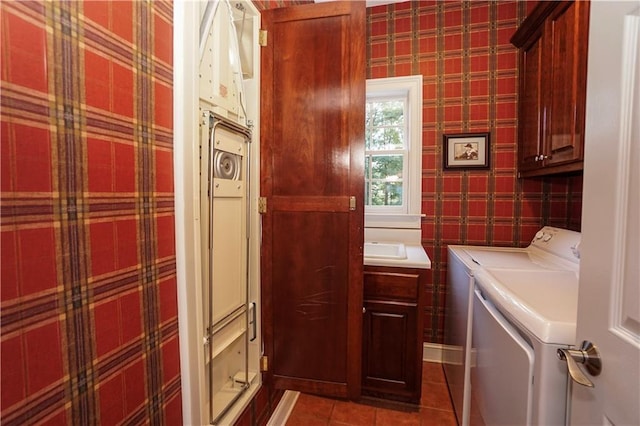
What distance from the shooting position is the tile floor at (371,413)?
5.77 feet

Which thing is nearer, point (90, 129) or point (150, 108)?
point (90, 129)

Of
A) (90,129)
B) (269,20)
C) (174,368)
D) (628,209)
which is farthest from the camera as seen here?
(269,20)

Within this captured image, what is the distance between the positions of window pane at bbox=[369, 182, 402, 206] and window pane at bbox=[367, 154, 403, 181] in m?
0.06

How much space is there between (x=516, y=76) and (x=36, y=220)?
8.98 feet

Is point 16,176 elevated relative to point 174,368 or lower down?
elevated

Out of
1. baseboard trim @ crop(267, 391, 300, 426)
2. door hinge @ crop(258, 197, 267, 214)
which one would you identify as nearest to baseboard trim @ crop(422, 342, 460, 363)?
baseboard trim @ crop(267, 391, 300, 426)

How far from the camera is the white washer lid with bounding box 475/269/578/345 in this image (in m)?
0.78

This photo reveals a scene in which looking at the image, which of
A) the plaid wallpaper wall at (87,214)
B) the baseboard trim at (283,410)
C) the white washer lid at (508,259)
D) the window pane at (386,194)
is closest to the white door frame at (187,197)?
the plaid wallpaper wall at (87,214)

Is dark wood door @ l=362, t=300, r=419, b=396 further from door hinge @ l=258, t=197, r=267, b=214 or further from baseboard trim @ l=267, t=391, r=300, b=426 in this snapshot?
door hinge @ l=258, t=197, r=267, b=214

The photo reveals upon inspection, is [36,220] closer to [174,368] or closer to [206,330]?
[174,368]

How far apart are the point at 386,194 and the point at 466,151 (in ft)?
2.26

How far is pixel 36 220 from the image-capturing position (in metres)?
0.60

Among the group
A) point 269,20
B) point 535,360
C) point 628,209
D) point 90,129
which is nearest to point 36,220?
point 90,129

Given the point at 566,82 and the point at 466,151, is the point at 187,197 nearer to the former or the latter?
the point at 566,82
